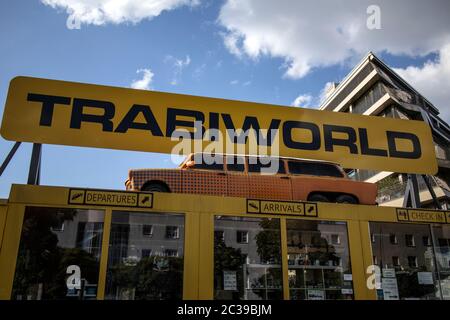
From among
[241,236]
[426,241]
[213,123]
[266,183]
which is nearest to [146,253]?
[241,236]

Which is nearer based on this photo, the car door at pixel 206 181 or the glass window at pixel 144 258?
the glass window at pixel 144 258

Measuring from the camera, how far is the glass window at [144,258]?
3574 mm

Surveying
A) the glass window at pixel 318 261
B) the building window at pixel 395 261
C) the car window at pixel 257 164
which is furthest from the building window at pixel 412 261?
the car window at pixel 257 164

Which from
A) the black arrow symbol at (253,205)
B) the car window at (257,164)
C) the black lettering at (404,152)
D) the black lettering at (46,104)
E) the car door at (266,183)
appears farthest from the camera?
the car window at (257,164)

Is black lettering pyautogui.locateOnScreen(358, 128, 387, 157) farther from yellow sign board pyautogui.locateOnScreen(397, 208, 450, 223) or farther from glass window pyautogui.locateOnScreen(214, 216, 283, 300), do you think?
glass window pyautogui.locateOnScreen(214, 216, 283, 300)

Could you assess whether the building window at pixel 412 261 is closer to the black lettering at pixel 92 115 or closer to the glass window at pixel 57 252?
the glass window at pixel 57 252

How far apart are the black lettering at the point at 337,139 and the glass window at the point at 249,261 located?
80.4 inches

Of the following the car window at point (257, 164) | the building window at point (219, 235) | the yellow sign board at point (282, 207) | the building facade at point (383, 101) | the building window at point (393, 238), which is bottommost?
the building window at point (219, 235)

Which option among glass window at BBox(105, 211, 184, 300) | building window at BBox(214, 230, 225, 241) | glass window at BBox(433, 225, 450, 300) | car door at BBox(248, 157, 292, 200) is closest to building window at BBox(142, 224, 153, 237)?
glass window at BBox(105, 211, 184, 300)

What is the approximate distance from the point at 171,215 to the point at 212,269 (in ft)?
1.97

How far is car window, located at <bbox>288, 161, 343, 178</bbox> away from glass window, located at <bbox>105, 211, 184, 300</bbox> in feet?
19.2

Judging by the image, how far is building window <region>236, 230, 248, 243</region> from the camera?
3924 mm

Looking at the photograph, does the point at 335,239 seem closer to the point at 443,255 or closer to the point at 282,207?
the point at 282,207
